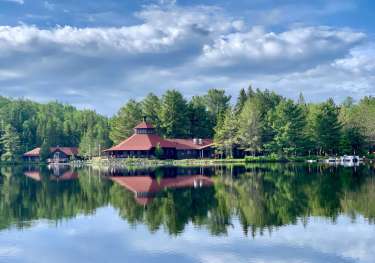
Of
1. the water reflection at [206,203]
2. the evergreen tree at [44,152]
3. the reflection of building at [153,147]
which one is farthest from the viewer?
the evergreen tree at [44,152]

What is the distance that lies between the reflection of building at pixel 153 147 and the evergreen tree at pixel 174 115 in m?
7.50

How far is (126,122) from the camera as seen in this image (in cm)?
9025

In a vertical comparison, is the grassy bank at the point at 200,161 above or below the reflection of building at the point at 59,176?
above

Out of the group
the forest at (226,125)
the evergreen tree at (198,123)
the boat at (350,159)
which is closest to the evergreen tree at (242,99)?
the forest at (226,125)

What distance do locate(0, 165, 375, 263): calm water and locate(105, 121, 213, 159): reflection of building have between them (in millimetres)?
43515

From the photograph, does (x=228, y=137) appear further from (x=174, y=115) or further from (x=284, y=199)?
(x=284, y=199)

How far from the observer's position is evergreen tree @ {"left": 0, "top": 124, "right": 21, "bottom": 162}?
3937 inches

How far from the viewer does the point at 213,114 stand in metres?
104

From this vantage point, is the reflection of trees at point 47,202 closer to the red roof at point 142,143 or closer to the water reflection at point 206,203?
the water reflection at point 206,203

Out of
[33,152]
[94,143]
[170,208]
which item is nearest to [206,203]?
[170,208]

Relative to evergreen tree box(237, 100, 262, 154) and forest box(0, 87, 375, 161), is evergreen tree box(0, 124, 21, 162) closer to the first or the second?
forest box(0, 87, 375, 161)

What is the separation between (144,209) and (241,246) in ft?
31.0

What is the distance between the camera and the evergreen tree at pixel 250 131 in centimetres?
7538

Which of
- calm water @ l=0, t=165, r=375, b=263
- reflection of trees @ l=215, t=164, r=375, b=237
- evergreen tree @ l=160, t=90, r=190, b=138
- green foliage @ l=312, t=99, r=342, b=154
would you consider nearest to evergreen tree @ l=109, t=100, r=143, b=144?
evergreen tree @ l=160, t=90, r=190, b=138
